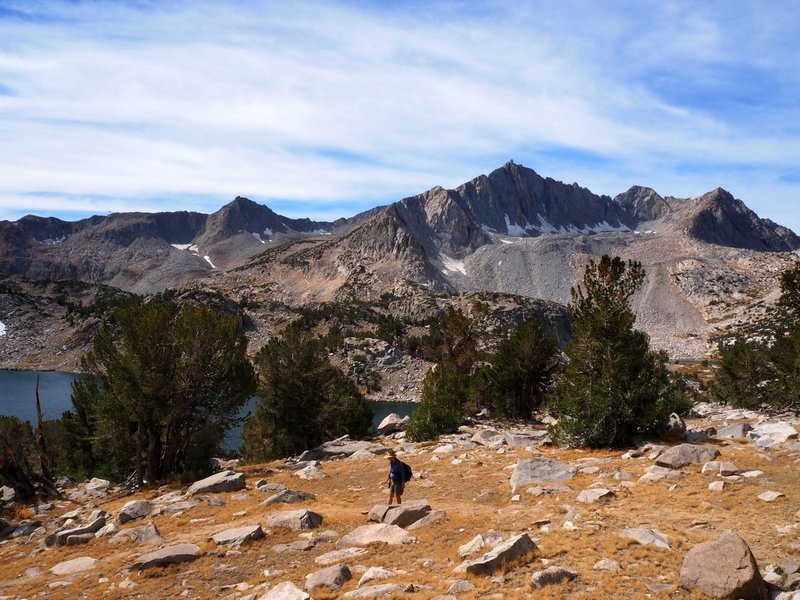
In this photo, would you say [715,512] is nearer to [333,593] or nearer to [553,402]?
[333,593]

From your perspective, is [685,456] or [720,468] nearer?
[720,468]

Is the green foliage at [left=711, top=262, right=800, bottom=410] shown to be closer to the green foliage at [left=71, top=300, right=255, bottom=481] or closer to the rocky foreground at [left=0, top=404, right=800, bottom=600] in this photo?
the rocky foreground at [left=0, top=404, right=800, bottom=600]

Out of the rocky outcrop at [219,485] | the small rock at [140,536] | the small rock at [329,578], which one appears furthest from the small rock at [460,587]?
the rocky outcrop at [219,485]

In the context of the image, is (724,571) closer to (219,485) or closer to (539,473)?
(539,473)

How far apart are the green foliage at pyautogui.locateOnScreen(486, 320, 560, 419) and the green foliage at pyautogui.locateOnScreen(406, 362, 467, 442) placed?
3336 mm

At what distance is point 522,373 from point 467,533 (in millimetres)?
29676

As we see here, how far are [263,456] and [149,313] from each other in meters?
14.8

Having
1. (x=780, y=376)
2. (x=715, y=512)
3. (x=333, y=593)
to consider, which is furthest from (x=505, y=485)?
(x=780, y=376)

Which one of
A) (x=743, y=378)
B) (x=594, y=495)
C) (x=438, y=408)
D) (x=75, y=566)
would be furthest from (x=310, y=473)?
(x=743, y=378)

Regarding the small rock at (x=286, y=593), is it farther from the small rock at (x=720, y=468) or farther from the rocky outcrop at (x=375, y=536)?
the small rock at (x=720, y=468)

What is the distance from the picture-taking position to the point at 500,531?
41.3ft

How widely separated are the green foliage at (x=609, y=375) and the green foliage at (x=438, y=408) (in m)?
9.87

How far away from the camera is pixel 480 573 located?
399 inches

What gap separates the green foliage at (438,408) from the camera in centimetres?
3164
